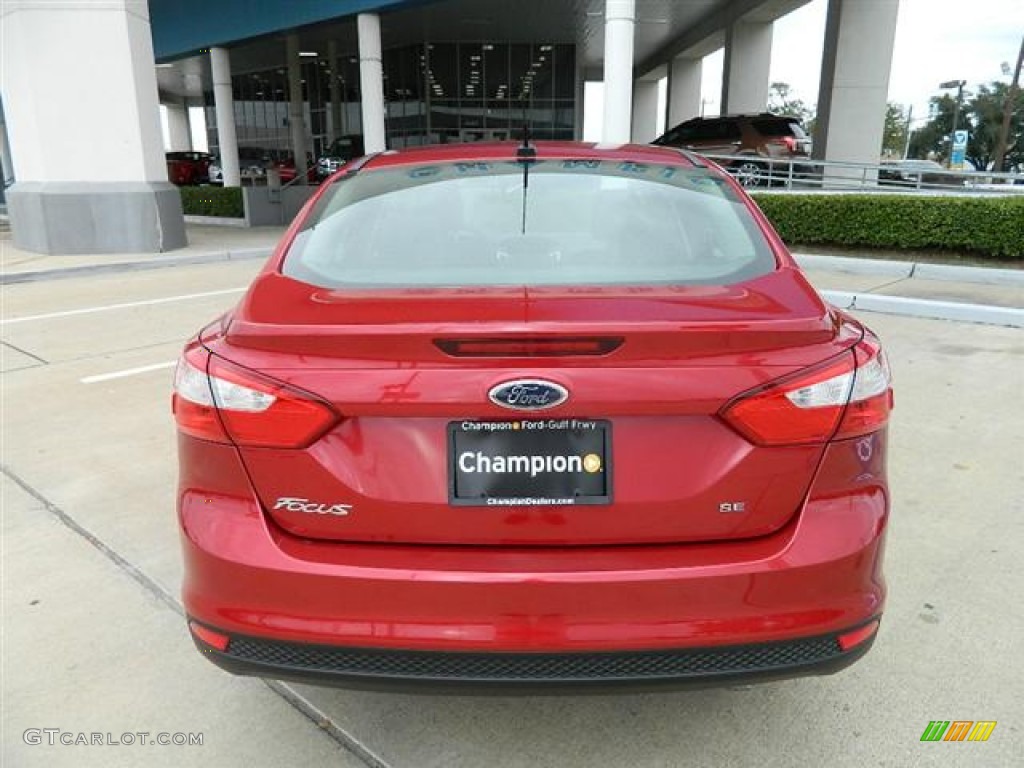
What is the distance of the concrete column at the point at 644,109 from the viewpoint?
4766 cm

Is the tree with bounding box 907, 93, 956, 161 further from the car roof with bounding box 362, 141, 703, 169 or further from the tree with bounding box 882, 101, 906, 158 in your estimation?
the car roof with bounding box 362, 141, 703, 169

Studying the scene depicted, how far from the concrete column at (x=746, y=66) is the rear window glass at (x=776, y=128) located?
24.9 ft

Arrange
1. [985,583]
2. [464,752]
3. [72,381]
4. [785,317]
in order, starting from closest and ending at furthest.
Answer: [785,317], [464,752], [985,583], [72,381]

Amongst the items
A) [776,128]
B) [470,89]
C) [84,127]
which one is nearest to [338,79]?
[470,89]

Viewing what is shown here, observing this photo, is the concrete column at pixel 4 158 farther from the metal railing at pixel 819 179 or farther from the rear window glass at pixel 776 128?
the rear window glass at pixel 776 128

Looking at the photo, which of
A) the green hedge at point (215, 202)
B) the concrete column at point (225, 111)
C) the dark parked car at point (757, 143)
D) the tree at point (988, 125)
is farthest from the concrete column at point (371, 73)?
the tree at point (988, 125)

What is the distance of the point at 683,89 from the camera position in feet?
120

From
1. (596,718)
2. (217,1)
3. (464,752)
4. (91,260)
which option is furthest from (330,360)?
(217,1)

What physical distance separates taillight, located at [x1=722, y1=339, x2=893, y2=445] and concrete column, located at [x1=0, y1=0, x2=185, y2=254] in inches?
533

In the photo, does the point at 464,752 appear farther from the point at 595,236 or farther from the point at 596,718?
the point at 595,236

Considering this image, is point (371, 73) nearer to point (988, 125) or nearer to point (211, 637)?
point (211, 637)

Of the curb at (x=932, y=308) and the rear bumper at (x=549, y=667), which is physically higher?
the rear bumper at (x=549, y=667)

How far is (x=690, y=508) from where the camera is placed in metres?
1.81

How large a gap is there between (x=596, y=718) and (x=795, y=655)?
771mm
